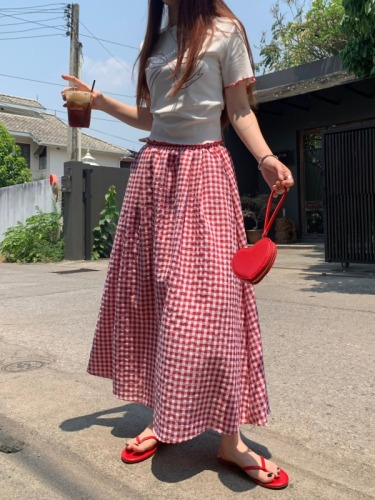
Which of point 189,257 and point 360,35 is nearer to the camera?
point 189,257

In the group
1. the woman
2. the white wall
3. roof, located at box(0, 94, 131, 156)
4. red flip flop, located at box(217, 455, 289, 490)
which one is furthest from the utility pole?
roof, located at box(0, 94, 131, 156)

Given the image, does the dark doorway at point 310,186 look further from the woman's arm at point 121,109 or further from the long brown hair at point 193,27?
the long brown hair at point 193,27

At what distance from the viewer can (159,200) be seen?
2066 mm

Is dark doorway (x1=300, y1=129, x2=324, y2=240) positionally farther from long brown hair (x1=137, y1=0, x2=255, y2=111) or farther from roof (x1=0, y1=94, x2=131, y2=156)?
roof (x1=0, y1=94, x2=131, y2=156)

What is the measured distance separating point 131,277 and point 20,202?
13.3 m

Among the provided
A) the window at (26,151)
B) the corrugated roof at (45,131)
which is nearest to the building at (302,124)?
the corrugated roof at (45,131)

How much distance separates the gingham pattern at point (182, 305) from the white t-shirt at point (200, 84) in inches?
2.8

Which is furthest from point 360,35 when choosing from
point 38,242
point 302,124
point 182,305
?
point 38,242

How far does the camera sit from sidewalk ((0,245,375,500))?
1945 mm

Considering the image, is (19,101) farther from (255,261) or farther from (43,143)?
(255,261)

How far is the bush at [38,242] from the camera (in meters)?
12.1

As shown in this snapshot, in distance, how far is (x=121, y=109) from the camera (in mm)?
2367

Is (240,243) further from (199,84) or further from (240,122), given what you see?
(199,84)

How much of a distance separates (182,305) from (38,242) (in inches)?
436
